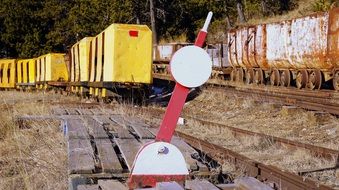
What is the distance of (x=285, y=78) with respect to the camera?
23.0 m

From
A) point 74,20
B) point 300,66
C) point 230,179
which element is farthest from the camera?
point 74,20

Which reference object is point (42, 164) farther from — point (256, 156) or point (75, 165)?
point (256, 156)

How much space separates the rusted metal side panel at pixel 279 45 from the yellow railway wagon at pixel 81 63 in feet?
23.9

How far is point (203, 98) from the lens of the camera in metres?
22.2

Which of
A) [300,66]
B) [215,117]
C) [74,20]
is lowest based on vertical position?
[215,117]

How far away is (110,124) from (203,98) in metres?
13.0

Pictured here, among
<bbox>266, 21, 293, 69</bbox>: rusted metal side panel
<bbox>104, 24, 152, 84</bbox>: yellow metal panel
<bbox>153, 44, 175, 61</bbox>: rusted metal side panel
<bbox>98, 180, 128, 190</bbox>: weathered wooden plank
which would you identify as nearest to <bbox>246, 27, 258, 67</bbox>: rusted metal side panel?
<bbox>266, 21, 293, 69</bbox>: rusted metal side panel

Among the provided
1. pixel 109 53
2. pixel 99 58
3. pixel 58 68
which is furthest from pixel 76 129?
pixel 58 68

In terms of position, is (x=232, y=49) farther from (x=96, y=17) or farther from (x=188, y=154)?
(x=188, y=154)

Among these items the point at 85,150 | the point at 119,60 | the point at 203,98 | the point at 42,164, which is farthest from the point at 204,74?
the point at 203,98

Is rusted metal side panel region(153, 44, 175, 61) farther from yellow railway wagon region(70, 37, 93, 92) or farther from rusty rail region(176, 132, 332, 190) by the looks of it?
rusty rail region(176, 132, 332, 190)

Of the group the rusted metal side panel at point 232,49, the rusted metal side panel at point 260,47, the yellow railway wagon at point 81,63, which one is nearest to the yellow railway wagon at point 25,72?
the yellow railway wagon at point 81,63

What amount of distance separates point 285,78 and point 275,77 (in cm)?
114

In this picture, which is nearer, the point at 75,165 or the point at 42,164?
the point at 75,165
